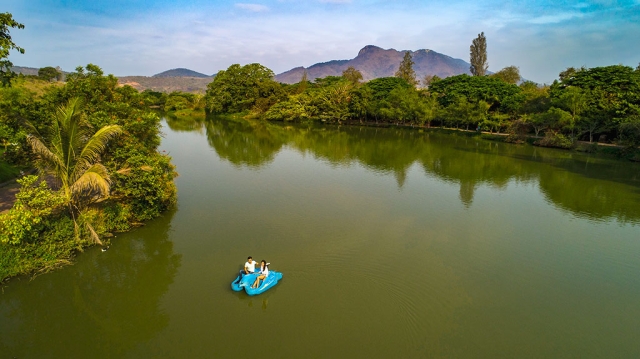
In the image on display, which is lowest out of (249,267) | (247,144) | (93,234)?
(249,267)

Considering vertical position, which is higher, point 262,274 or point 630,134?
point 630,134

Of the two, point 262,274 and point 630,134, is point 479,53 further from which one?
point 262,274

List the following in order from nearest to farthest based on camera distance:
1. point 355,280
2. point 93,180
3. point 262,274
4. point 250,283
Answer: point 250,283 → point 262,274 → point 93,180 → point 355,280

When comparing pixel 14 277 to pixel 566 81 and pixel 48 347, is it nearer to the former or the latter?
pixel 48 347

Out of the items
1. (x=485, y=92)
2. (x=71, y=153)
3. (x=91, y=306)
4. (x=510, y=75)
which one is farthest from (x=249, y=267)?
(x=510, y=75)

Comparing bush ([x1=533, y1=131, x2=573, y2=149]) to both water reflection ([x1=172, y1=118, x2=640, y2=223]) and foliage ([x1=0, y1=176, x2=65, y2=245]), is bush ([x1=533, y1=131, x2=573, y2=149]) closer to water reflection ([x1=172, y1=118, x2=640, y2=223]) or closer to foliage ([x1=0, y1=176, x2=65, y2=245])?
water reflection ([x1=172, y1=118, x2=640, y2=223])

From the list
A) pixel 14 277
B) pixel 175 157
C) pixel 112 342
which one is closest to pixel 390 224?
pixel 112 342

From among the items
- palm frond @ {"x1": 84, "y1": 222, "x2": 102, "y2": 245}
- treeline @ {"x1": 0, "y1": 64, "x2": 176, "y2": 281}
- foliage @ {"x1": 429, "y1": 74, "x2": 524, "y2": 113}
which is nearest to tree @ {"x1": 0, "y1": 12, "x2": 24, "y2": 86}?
treeline @ {"x1": 0, "y1": 64, "x2": 176, "y2": 281}
